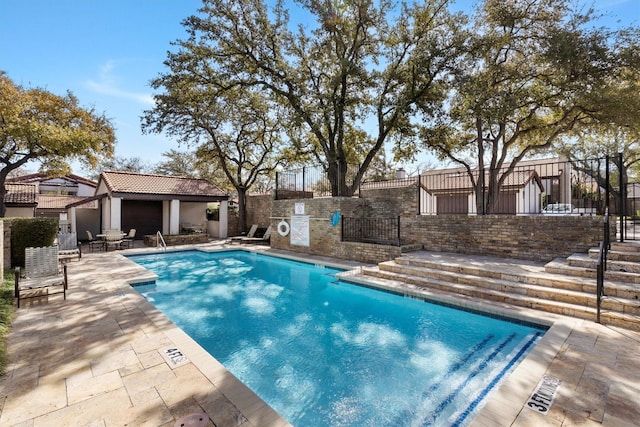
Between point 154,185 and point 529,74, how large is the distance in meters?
19.6

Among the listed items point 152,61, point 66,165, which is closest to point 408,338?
point 152,61

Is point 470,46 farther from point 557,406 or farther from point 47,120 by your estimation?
point 47,120

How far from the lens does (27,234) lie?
916 centimetres

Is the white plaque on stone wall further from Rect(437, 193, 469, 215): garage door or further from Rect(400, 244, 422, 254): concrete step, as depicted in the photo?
Rect(437, 193, 469, 215): garage door

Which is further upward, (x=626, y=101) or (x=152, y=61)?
(x=152, y=61)

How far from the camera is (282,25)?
13328 mm

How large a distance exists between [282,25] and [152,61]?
6.04 m

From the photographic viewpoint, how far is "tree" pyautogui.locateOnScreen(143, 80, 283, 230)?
14922 millimetres

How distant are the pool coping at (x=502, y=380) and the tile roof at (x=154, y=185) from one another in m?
11.9

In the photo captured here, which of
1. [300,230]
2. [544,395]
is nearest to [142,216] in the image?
[300,230]

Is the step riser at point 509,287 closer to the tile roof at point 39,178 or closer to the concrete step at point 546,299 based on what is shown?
the concrete step at point 546,299

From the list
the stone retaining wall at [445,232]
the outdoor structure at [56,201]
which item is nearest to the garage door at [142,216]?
the outdoor structure at [56,201]

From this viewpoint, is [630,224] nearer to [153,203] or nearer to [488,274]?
[488,274]

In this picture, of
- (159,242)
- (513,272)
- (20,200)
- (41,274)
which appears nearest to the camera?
(41,274)
